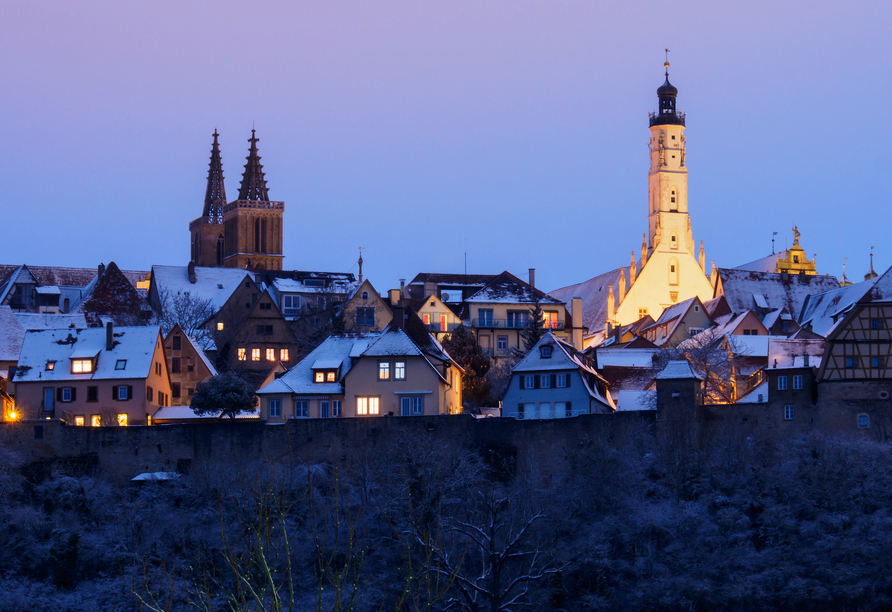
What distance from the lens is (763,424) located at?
63.2 meters

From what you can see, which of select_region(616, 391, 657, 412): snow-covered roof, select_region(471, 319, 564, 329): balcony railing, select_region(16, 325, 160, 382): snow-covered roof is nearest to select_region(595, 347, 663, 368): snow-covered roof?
select_region(616, 391, 657, 412): snow-covered roof

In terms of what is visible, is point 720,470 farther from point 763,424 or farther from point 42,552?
point 42,552

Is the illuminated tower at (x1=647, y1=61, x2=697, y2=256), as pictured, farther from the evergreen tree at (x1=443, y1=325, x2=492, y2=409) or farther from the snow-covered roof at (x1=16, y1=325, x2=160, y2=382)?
the snow-covered roof at (x1=16, y1=325, x2=160, y2=382)

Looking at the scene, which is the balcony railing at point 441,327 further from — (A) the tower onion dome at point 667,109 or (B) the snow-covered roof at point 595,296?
(A) the tower onion dome at point 667,109

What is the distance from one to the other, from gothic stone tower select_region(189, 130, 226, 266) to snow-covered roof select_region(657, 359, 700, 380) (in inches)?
3887

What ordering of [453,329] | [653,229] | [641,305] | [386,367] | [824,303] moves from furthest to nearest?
[653,229], [641,305], [824,303], [453,329], [386,367]

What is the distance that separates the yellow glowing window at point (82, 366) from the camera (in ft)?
229

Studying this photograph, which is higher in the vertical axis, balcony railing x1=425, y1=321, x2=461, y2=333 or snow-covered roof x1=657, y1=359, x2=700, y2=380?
balcony railing x1=425, y1=321, x2=461, y2=333

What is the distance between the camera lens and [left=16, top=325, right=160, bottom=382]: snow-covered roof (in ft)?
228

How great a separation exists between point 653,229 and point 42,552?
70.7m

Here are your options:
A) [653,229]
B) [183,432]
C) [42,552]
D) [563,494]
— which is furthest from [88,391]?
[653,229]

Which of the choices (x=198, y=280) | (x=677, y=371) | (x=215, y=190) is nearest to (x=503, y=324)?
(x=198, y=280)

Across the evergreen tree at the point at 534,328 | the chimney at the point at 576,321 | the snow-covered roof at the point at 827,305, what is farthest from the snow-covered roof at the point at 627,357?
the snow-covered roof at the point at 827,305

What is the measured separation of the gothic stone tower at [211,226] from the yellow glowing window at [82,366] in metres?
87.7
